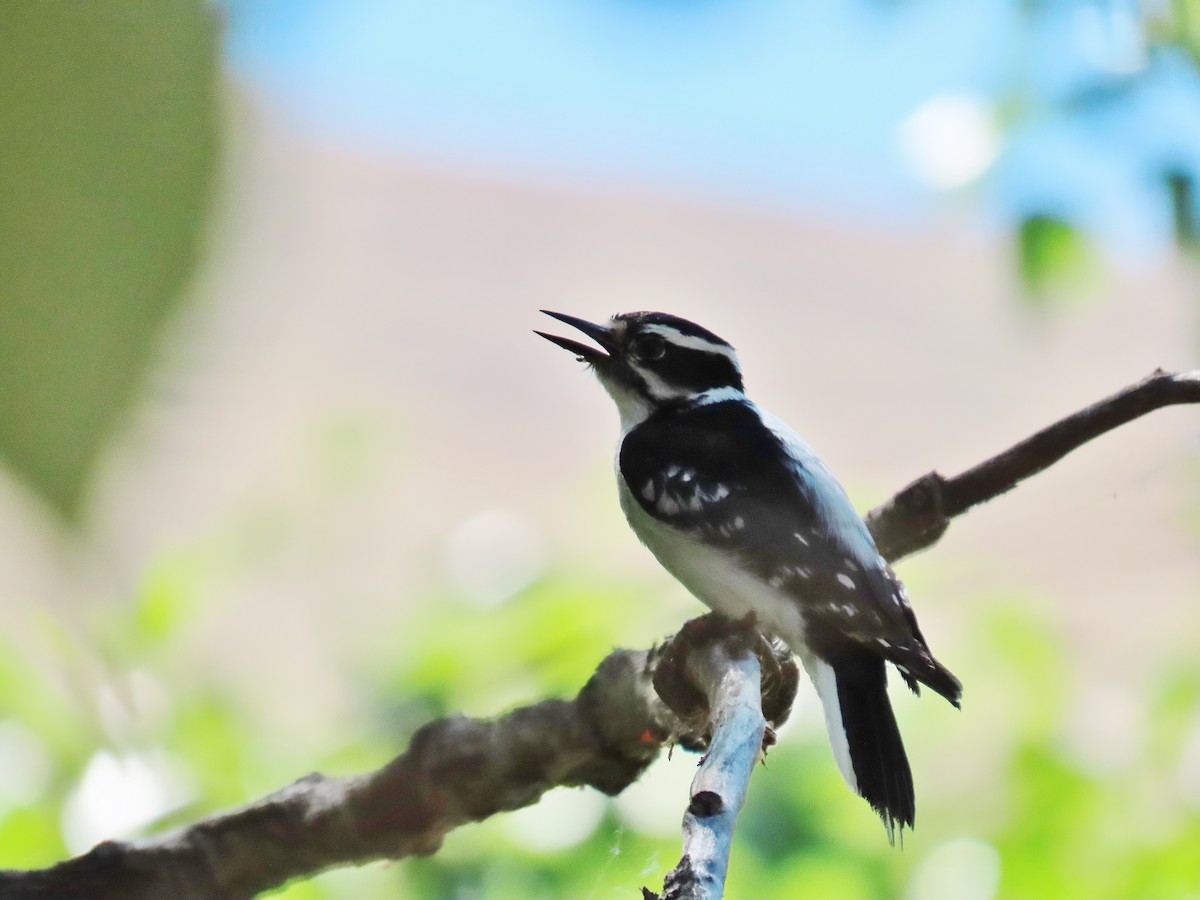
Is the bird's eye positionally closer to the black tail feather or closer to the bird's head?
the bird's head

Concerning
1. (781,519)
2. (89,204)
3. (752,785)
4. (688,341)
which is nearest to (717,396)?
(688,341)

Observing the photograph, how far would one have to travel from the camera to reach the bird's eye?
1.56 metres

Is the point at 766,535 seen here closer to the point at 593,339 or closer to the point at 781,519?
the point at 781,519

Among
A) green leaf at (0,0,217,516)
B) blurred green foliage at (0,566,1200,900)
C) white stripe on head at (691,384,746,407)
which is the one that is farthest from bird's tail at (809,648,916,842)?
green leaf at (0,0,217,516)

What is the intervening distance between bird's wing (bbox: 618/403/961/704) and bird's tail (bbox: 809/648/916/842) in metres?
0.03

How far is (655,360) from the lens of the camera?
157 cm

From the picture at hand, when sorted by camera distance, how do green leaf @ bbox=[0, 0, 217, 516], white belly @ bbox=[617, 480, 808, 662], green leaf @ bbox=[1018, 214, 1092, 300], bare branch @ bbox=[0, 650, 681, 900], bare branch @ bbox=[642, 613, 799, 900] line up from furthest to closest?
1. green leaf @ bbox=[1018, 214, 1092, 300]
2. white belly @ bbox=[617, 480, 808, 662]
3. bare branch @ bbox=[0, 650, 681, 900]
4. bare branch @ bbox=[642, 613, 799, 900]
5. green leaf @ bbox=[0, 0, 217, 516]

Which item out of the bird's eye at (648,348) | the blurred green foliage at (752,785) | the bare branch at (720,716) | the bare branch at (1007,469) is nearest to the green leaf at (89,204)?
the bare branch at (720,716)

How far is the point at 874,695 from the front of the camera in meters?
1.21

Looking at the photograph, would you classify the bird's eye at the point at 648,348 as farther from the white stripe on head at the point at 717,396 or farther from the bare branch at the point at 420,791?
the bare branch at the point at 420,791

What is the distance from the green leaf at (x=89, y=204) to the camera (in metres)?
0.13

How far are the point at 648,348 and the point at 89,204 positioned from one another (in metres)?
1.43

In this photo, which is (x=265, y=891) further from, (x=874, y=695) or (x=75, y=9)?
(x=75, y=9)

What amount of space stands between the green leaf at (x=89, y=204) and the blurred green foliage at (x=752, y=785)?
3.91ft
